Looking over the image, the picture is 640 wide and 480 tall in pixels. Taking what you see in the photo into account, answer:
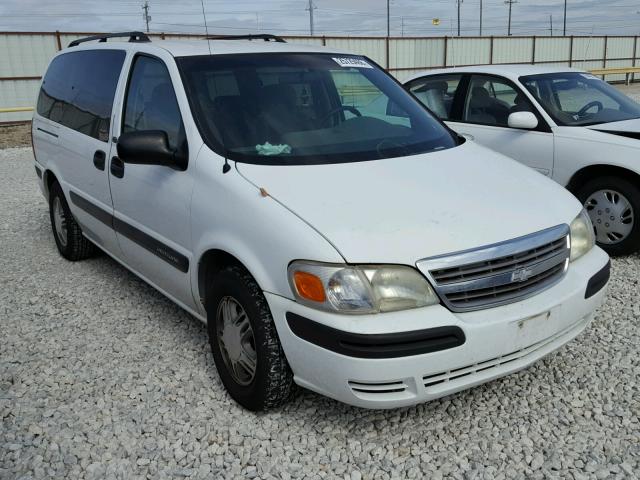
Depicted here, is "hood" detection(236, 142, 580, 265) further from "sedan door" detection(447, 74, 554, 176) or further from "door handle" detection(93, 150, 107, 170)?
"sedan door" detection(447, 74, 554, 176)

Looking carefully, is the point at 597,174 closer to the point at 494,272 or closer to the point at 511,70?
the point at 511,70

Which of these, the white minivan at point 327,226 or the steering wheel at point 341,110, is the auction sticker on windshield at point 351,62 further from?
the steering wheel at point 341,110

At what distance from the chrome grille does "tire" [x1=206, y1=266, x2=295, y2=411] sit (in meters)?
0.74

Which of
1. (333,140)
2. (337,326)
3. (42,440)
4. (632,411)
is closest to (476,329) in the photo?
(337,326)

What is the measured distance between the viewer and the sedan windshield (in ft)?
18.2

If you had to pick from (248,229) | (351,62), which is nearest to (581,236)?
(248,229)

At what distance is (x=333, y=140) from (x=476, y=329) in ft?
4.35

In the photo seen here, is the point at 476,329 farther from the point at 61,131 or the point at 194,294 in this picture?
the point at 61,131

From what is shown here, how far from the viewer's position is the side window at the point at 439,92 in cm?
627

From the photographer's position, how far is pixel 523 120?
5383 mm

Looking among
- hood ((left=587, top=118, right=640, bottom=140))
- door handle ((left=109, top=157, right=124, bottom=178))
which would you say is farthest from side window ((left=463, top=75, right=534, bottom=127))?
door handle ((left=109, top=157, right=124, bottom=178))

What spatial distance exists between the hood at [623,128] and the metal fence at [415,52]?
8.82 meters

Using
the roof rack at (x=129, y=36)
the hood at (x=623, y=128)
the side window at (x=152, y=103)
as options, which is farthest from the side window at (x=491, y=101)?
the side window at (x=152, y=103)

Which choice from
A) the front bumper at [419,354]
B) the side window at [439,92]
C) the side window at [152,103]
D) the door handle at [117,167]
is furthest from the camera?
the side window at [439,92]
